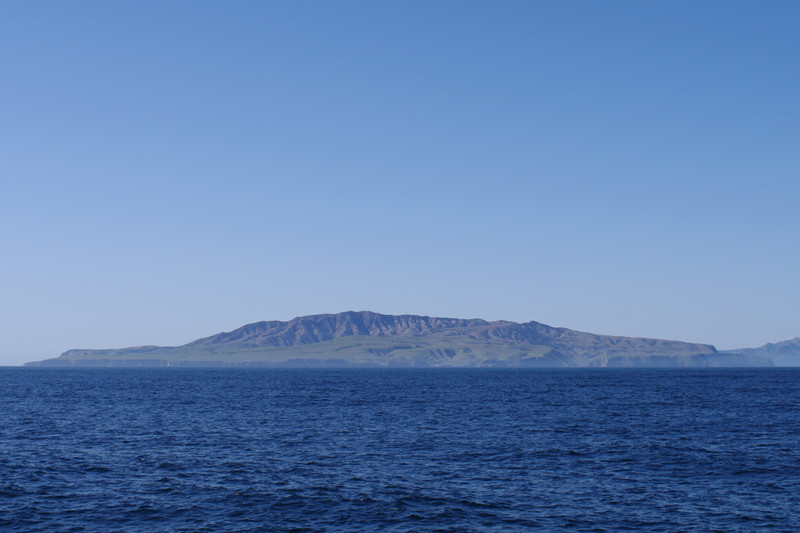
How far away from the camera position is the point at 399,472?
53125 mm

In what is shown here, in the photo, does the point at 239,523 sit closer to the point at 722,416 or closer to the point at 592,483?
the point at 592,483

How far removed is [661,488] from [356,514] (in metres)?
21.8

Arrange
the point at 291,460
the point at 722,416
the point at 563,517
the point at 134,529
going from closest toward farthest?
1. the point at 134,529
2. the point at 563,517
3. the point at 291,460
4. the point at 722,416

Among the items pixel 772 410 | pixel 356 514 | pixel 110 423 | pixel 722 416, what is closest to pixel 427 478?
pixel 356 514

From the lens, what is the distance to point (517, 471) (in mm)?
53406

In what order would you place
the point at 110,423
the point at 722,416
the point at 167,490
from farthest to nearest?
the point at 722,416, the point at 110,423, the point at 167,490

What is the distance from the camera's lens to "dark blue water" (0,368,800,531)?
39.9m

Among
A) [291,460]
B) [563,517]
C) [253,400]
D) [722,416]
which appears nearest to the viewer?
[563,517]

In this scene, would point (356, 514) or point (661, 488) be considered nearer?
point (356, 514)

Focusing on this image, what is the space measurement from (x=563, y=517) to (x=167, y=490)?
85.5 feet

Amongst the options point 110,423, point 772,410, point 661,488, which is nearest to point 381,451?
point 661,488

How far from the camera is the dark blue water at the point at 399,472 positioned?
39.9 m

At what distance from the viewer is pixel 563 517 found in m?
40.2

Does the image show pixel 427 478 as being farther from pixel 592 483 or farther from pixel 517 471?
pixel 592 483
